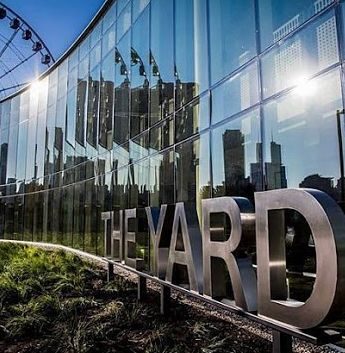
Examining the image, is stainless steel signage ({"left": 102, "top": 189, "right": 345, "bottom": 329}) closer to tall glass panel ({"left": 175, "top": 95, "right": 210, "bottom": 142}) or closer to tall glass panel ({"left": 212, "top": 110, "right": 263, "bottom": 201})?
tall glass panel ({"left": 212, "top": 110, "right": 263, "bottom": 201})

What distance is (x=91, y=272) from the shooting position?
468 inches

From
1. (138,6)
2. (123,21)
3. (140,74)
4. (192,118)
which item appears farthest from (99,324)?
(123,21)

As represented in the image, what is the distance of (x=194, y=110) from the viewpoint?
8688 millimetres

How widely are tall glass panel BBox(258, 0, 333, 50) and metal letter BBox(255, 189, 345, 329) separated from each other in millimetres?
2593

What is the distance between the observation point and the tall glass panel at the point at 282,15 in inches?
217

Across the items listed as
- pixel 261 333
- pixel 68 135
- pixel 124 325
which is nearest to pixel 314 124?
→ pixel 261 333

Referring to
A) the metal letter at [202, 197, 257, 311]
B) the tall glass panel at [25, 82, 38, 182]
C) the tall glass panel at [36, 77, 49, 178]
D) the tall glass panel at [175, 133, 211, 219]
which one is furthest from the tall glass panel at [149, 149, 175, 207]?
the tall glass panel at [25, 82, 38, 182]

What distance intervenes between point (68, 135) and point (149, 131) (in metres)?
8.84

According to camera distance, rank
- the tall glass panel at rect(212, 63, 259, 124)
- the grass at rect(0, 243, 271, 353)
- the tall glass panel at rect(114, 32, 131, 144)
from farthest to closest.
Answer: the tall glass panel at rect(114, 32, 131, 144)
the tall glass panel at rect(212, 63, 259, 124)
the grass at rect(0, 243, 271, 353)

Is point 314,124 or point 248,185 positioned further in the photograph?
point 248,185

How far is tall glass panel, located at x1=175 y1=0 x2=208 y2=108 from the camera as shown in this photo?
27.6 feet

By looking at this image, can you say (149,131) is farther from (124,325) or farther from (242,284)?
(242,284)

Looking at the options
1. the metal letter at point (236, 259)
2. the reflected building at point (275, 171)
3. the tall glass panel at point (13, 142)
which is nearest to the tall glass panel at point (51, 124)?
the tall glass panel at point (13, 142)

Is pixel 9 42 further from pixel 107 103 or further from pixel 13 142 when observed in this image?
pixel 107 103
